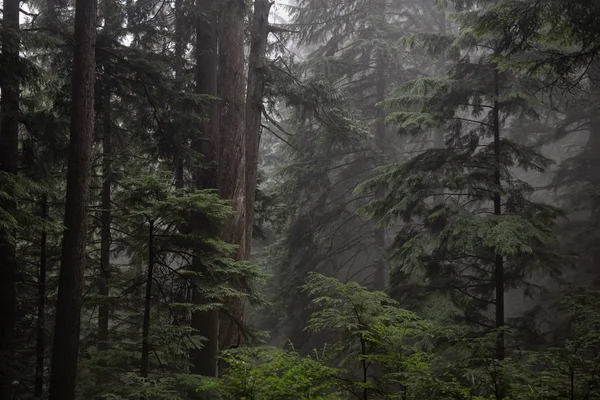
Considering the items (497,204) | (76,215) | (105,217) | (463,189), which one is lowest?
(76,215)

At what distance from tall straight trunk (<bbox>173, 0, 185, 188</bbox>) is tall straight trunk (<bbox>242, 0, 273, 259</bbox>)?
1.66 m

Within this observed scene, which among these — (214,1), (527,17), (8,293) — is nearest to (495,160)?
(527,17)

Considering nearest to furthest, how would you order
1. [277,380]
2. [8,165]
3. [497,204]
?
1. [277,380]
2. [8,165]
3. [497,204]

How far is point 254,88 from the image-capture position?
10.4 metres

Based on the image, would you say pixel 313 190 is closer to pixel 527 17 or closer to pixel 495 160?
pixel 495 160

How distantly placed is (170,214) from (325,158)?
10794 millimetres

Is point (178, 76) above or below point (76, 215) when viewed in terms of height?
above

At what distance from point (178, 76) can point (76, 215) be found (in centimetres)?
449

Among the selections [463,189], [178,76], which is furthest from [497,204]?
[178,76]

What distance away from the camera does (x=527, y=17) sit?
5.43 meters

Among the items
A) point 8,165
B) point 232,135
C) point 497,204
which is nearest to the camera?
point 8,165

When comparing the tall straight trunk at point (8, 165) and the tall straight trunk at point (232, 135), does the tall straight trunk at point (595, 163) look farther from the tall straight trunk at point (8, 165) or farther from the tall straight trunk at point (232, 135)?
the tall straight trunk at point (8, 165)

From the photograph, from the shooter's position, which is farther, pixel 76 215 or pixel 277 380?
pixel 76 215

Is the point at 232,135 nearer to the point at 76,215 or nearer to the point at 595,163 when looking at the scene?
the point at 76,215
